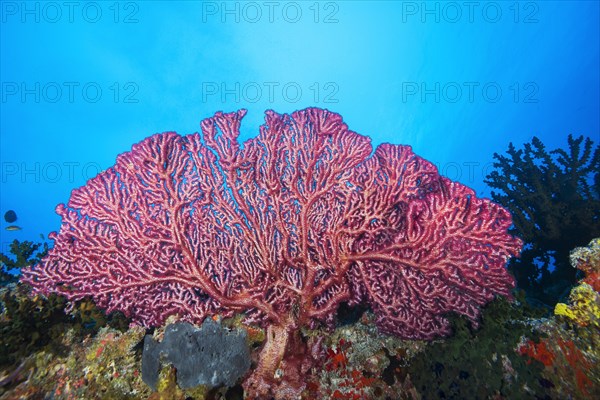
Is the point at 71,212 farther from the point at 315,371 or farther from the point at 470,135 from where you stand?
the point at 470,135

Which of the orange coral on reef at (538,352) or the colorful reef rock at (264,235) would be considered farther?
the colorful reef rock at (264,235)

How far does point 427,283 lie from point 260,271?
2357 millimetres

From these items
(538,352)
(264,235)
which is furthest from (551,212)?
(264,235)

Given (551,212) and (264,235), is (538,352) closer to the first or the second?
(264,235)

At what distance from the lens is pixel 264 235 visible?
420cm

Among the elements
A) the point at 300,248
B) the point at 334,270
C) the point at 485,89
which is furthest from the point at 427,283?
the point at 485,89

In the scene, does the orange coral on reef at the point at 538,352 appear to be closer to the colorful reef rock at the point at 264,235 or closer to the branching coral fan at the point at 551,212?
the colorful reef rock at the point at 264,235

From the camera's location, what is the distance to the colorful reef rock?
3.99m

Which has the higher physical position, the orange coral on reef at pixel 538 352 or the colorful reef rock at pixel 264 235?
the colorful reef rock at pixel 264 235

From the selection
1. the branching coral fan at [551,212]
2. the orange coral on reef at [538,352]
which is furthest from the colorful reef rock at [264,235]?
the branching coral fan at [551,212]

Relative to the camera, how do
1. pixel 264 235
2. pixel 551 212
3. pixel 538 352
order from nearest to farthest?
1. pixel 538 352
2. pixel 264 235
3. pixel 551 212

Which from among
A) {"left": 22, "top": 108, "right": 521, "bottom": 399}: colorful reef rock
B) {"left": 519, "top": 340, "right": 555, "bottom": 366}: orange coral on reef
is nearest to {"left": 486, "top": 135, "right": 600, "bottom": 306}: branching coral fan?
{"left": 519, "top": 340, "right": 555, "bottom": 366}: orange coral on reef

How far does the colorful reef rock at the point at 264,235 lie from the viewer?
3.99 metres

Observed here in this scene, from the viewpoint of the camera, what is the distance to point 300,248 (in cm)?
A: 417
